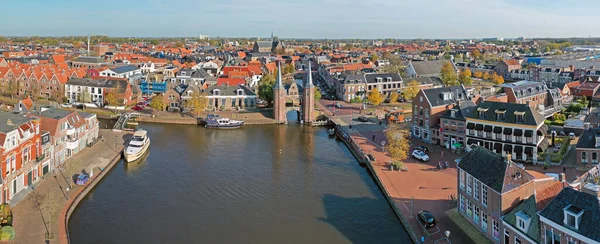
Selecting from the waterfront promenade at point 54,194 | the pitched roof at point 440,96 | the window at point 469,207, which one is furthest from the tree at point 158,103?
the window at point 469,207

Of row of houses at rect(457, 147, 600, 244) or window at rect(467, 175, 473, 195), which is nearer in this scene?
row of houses at rect(457, 147, 600, 244)

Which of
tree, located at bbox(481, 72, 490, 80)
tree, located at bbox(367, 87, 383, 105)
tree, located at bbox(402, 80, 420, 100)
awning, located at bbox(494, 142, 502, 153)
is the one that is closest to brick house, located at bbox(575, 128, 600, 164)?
awning, located at bbox(494, 142, 502, 153)

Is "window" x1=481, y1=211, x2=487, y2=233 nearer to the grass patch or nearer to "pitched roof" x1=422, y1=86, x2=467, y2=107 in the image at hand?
the grass patch

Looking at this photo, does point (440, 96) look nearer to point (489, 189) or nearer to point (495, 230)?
point (489, 189)

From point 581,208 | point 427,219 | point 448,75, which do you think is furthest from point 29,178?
point 448,75

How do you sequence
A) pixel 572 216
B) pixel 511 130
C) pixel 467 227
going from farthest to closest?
pixel 511 130
pixel 467 227
pixel 572 216

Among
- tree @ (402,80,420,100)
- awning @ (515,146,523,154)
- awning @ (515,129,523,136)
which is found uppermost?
tree @ (402,80,420,100)
